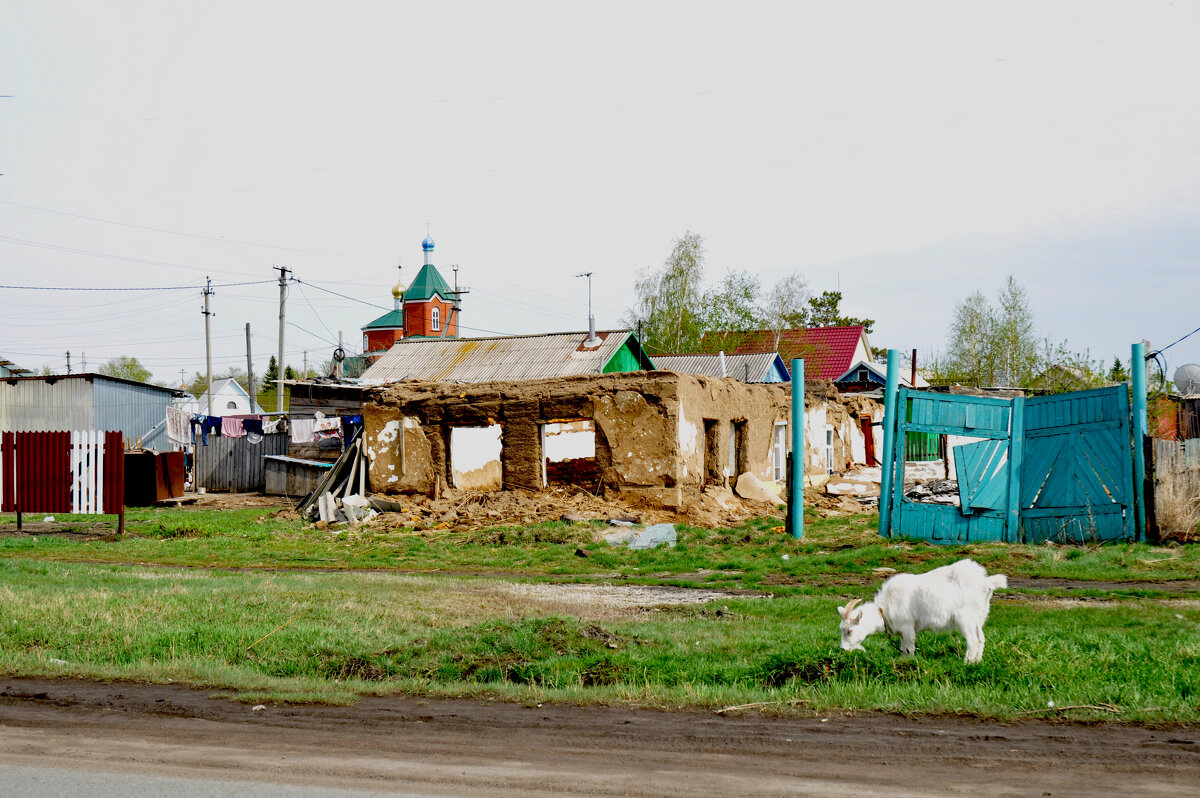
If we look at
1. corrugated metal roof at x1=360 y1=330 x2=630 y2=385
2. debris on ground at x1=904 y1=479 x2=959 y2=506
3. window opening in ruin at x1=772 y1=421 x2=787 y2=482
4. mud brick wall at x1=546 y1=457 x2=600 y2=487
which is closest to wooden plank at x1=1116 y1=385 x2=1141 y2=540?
debris on ground at x1=904 y1=479 x2=959 y2=506

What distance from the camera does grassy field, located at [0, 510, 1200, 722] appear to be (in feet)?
22.6

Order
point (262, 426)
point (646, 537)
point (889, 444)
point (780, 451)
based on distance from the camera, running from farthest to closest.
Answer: point (262, 426)
point (780, 451)
point (646, 537)
point (889, 444)

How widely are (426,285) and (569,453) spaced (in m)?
55.8

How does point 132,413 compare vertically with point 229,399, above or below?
below

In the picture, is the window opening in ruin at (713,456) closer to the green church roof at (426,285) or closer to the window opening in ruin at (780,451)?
the window opening in ruin at (780,451)

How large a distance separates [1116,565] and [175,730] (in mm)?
11582

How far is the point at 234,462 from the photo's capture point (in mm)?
34344

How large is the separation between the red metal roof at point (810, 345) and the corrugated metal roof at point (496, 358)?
1530 centimetres

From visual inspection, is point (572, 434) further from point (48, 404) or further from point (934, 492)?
point (48, 404)

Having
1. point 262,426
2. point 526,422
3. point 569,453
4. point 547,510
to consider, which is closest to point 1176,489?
point 547,510

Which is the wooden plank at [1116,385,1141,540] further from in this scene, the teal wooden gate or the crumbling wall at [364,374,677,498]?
the crumbling wall at [364,374,677,498]

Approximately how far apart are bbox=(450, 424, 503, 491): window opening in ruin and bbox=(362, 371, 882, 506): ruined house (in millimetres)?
23

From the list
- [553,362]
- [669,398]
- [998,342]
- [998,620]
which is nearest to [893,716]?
[998,620]

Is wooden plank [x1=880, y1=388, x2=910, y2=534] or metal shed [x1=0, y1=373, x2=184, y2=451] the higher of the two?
metal shed [x1=0, y1=373, x2=184, y2=451]
